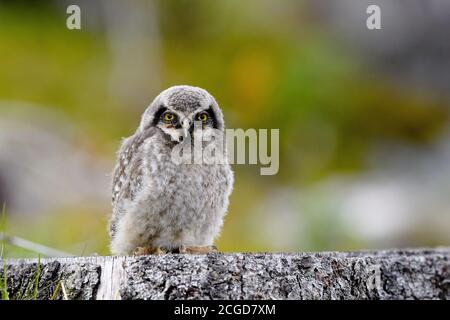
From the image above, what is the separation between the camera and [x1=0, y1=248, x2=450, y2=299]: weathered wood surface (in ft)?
11.8

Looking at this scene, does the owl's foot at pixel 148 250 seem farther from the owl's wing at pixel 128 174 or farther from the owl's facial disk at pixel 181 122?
the owl's facial disk at pixel 181 122

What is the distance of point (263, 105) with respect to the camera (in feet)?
43.0

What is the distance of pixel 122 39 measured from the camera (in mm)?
14820

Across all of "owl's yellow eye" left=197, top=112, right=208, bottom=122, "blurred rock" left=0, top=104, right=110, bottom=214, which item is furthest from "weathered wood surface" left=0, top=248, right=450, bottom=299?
"blurred rock" left=0, top=104, right=110, bottom=214

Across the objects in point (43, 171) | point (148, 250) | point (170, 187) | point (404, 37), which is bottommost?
point (148, 250)

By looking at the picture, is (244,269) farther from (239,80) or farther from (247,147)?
(239,80)

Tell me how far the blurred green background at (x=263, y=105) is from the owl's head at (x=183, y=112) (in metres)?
3.04

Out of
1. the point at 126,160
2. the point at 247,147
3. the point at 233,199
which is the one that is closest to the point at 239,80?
the point at 233,199

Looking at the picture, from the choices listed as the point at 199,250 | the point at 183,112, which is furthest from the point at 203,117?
the point at 199,250

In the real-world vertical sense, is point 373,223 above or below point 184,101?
below

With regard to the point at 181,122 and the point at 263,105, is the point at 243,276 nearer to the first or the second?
the point at 181,122

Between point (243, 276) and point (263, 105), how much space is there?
31.6 ft

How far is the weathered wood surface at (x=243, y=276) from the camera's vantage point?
3.60 m

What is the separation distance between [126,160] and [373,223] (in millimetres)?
5032
